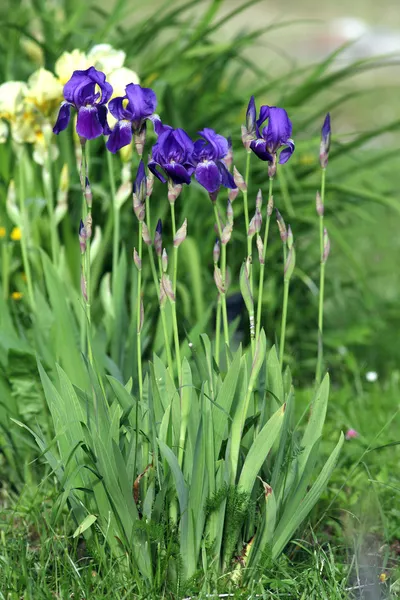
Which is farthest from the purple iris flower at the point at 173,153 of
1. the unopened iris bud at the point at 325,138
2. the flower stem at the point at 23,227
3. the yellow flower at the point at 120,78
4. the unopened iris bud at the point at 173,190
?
the flower stem at the point at 23,227

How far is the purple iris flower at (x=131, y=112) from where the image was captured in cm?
162

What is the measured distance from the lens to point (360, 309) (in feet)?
12.2

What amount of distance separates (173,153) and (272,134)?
20 centimetres

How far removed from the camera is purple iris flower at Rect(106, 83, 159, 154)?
1625 millimetres

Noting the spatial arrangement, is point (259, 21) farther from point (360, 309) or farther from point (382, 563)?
point (382, 563)

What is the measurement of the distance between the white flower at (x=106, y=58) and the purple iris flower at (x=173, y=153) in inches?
28.2

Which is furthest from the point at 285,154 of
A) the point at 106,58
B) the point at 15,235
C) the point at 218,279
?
the point at 15,235

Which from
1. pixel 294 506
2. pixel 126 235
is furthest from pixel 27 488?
pixel 126 235

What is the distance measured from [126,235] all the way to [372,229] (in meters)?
2.21

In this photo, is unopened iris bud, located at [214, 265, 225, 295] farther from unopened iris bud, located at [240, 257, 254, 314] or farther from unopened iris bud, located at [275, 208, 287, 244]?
unopened iris bud, located at [275, 208, 287, 244]

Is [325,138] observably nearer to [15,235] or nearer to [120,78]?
[120,78]

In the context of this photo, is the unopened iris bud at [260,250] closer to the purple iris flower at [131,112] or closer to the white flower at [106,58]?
the purple iris flower at [131,112]

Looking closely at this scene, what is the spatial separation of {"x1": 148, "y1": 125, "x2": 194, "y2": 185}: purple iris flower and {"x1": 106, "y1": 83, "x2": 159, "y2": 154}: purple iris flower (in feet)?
0.21

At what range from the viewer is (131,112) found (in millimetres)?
1645
